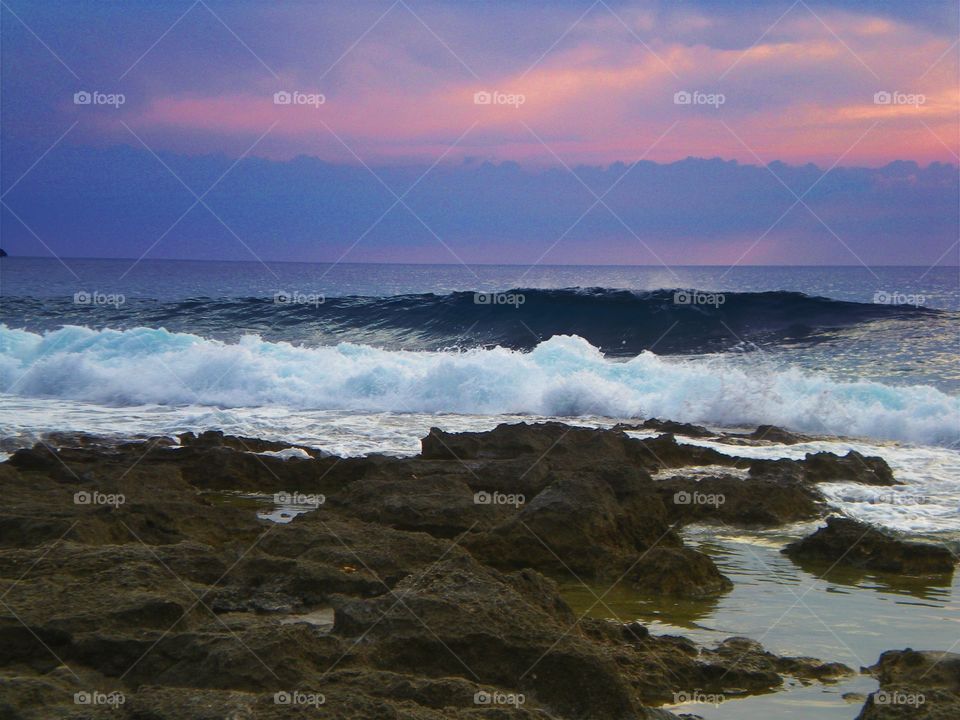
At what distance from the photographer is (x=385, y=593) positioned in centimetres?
521

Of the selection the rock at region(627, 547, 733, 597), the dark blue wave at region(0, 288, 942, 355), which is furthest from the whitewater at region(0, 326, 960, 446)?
the rock at region(627, 547, 733, 597)

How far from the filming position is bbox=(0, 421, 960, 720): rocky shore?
3807mm

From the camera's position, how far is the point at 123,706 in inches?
132

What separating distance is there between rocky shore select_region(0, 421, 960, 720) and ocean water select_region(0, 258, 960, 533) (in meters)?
3.36

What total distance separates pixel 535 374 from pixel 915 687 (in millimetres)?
14568

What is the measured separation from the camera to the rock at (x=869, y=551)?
7.56 metres

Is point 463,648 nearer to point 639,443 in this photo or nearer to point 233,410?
point 639,443

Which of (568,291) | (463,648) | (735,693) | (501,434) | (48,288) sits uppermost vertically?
(48,288)

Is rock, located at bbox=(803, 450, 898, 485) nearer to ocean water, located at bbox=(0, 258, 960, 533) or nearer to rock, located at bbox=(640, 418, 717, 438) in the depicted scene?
ocean water, located at bbox=(0, 258, 960, 533)

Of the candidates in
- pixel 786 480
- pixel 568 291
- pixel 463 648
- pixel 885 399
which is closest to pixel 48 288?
pixel 568 291

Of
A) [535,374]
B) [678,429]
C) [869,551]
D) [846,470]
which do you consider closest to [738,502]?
[869,551]

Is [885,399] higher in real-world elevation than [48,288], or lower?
lower

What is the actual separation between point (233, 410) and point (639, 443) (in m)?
8.48

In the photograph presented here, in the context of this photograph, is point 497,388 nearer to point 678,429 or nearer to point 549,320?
point 678,429
